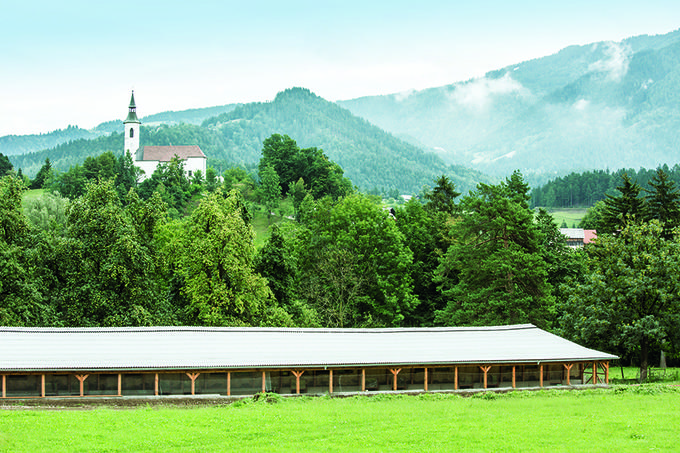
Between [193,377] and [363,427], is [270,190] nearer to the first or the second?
[193,377]

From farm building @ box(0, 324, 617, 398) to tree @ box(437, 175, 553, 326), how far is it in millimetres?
8636

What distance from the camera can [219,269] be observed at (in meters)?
45.4

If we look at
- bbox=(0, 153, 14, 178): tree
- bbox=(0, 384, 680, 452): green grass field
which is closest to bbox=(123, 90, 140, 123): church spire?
bbox=(0, 153, 14, 178): tree

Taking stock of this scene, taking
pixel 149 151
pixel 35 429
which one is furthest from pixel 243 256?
pixel 149 151

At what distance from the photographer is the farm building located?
3023cm

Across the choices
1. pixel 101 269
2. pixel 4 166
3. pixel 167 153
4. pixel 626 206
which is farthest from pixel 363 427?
pixel 167 153

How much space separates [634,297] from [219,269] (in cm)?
2609

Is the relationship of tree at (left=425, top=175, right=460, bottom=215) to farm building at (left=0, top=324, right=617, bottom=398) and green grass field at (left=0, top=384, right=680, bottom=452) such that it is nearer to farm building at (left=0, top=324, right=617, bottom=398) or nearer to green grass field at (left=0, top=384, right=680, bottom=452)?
farm building at (left=0, top=324, right=617, bottom=398)

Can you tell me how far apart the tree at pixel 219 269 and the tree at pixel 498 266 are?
15.2 metres

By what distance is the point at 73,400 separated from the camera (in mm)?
29344

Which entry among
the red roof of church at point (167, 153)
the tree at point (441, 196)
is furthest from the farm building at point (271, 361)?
the red roof of church at point (167, 153)

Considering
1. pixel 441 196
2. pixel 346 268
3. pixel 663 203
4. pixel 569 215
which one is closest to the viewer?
pixel 663 203

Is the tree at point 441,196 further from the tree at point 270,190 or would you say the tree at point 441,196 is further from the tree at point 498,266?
the tree at point 270,190

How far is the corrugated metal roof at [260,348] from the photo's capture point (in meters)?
30.6
